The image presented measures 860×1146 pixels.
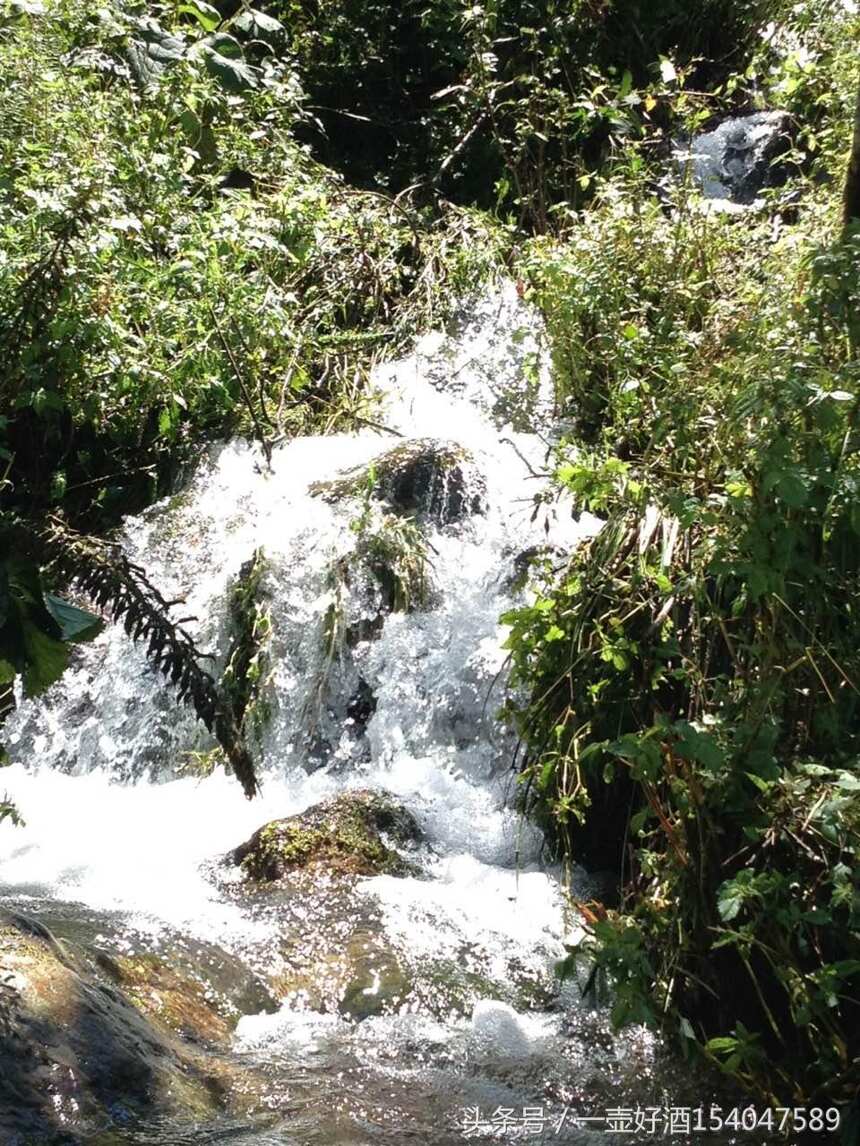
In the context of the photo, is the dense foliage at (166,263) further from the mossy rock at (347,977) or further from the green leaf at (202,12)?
the mossy rock at (347,977)

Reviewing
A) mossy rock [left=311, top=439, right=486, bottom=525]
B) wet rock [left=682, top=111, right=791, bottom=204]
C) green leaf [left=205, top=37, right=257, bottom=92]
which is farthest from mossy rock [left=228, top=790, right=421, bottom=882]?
green leaf [left=205, top=37, right=257, bottom=92]

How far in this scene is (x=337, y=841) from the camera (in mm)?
4824

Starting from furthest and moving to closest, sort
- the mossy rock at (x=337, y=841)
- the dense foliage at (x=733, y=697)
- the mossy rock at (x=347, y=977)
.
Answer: the mossy rock at (x=337, y=841) < the mossy rock at (x=347, y=977) < the dense foliage at (x=733, y=697)

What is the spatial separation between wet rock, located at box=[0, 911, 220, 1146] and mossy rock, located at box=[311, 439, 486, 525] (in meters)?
3.61

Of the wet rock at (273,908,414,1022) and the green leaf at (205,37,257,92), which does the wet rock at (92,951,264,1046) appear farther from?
the green leaf at (205,37,257,92)

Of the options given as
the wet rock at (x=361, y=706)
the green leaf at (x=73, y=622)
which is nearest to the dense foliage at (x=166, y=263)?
the wet rock at (x=361, y=706)

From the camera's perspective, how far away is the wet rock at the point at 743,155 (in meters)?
8.66

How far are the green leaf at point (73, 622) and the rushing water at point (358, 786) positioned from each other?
3.98 feet

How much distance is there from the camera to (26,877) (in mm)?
4918

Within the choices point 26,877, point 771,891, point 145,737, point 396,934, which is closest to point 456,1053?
point 396,934

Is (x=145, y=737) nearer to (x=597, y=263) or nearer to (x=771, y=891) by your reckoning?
(x=597, y=263)

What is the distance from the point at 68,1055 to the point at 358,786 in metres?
2.88

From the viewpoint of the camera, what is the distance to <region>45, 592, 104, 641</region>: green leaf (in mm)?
2062

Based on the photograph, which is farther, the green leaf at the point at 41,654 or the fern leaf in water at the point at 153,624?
the fern leaf in water at the point at 153,624
